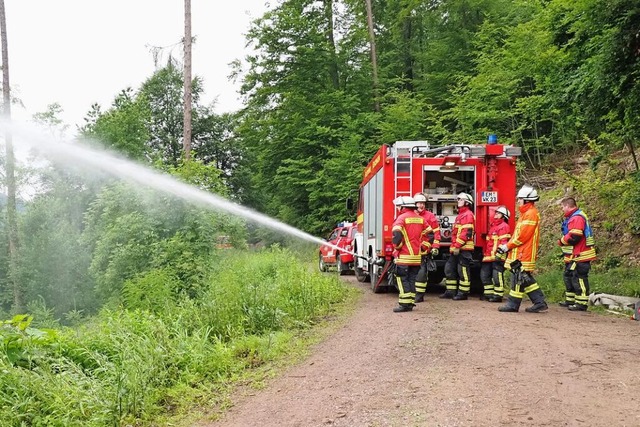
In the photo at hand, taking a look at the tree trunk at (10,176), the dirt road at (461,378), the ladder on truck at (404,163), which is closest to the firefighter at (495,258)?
the ladder on truck at (404,163)

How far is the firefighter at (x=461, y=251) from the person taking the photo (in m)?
9.53

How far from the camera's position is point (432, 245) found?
31.5 feet

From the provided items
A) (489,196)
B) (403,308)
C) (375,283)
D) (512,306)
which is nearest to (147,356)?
(403,308)

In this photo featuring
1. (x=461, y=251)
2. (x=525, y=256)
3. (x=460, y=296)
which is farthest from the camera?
(x=460, y=296)

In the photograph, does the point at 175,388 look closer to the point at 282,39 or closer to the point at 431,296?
the point at 431,296

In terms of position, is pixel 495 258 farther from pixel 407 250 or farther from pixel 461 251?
pixel 407 250

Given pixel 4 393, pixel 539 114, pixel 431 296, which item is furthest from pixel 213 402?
pixel 539 114

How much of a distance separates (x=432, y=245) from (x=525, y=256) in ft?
5.93

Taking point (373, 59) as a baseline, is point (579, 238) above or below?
below

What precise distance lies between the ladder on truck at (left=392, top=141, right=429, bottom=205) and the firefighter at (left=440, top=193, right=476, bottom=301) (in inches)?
39.0

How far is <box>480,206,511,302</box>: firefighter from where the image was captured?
9234 mm

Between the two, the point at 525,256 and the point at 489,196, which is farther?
the point at 489,196

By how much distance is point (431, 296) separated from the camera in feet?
34.7

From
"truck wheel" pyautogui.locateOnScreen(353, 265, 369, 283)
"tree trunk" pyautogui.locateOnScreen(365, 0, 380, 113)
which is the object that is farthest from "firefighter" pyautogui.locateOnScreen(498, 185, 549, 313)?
"tree trunk" pyautogui.locateOnScreen(365, 0, 380, 113)
